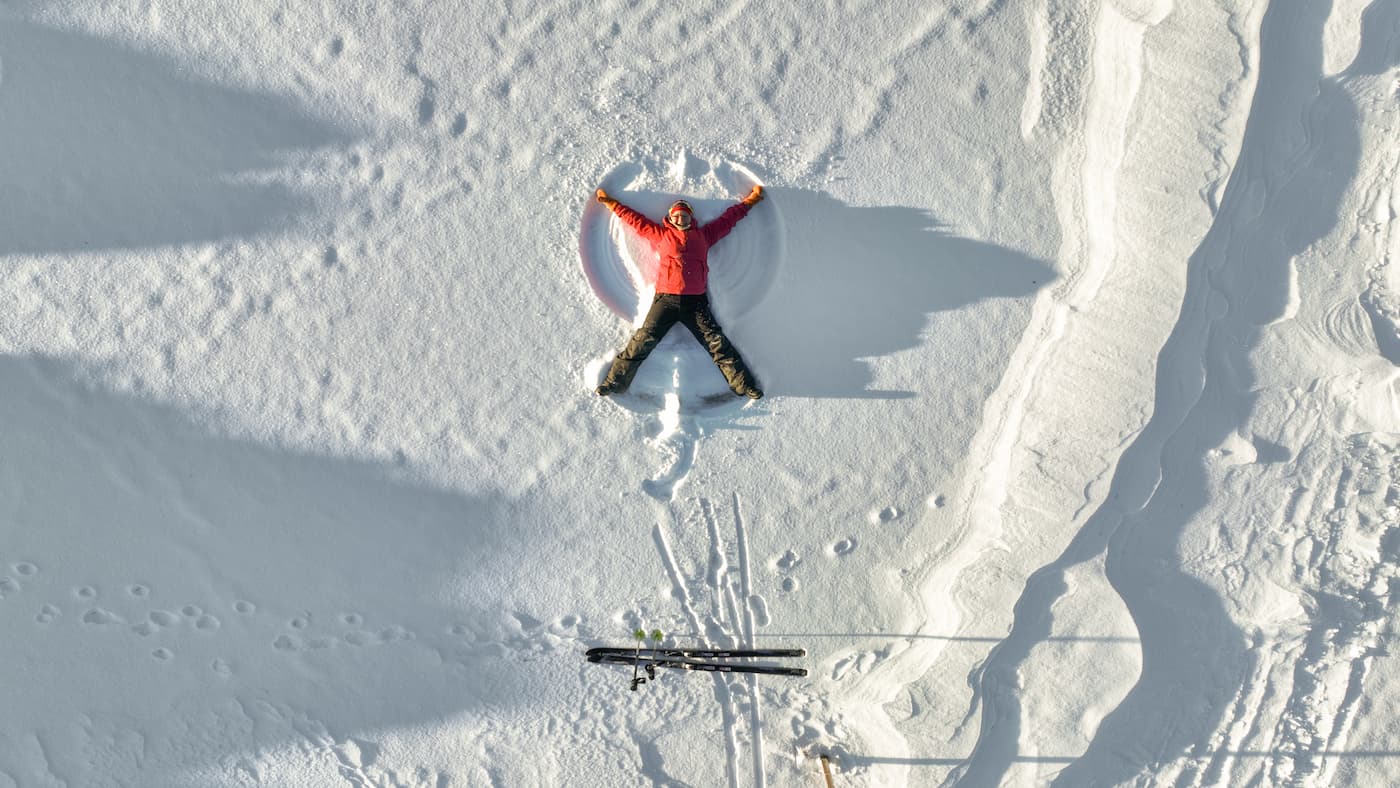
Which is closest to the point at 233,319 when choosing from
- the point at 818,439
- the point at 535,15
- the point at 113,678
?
the point at 113,678

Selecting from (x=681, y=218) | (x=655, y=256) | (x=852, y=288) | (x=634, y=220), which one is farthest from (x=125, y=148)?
(x=852, y=288)

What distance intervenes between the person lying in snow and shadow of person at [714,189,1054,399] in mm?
178

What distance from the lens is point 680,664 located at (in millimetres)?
4527

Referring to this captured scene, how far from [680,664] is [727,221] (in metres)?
2.44

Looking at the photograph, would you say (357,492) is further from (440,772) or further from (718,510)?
(718,510)

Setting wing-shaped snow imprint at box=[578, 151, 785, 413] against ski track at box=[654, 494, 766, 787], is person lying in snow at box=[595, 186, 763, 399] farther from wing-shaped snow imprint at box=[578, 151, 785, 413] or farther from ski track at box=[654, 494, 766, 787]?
ski track at box=[654, 494, 766, 787]

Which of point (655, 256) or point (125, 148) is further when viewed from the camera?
point (655, 256)

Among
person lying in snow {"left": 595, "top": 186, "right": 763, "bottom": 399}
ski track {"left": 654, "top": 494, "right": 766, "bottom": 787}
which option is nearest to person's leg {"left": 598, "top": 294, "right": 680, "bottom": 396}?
person lying in snow {"left": 595, "top": 186, "right": 763, "bottom": 399}

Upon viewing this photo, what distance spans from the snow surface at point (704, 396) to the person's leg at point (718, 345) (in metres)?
0.17

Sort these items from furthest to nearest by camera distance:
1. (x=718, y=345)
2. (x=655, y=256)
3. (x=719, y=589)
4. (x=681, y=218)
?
(x=719, y=589), (x=655, y=256), (x=718, y=345), (x=681, y=218)

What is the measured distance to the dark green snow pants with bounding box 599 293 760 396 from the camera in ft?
14.6

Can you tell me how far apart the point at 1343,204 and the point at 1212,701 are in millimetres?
2960

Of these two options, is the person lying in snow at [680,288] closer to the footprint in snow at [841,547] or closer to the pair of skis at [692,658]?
the footprint in snow at [841,547]

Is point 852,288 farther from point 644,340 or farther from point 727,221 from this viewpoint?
point 644,340
